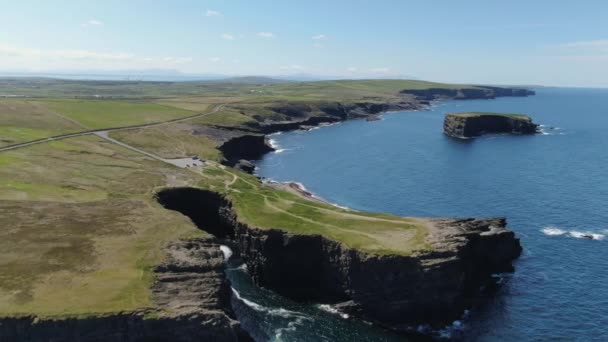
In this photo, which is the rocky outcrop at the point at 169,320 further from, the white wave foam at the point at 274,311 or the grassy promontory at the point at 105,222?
the white wave foam at the point at 274,311

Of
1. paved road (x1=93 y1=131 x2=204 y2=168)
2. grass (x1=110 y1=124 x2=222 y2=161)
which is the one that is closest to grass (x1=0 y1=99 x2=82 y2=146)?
grass (x1=110 y1=124 x2=222 y2=161)

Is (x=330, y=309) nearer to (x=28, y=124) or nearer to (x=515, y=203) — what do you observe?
(x=515, y=203)

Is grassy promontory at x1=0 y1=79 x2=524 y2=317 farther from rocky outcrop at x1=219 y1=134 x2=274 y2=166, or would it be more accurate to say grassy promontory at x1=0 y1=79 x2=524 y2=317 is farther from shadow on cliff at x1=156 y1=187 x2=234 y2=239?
rocky outcrop at x1=219 y1=134 x2=274 y2=166

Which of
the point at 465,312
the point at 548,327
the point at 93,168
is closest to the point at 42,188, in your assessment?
the point at 93,168

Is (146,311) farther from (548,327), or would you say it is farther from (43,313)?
(548,327)

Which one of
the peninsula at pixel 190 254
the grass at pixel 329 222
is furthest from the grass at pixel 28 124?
the grass at pixel 329 222

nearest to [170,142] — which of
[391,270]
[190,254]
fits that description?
[190,254]
